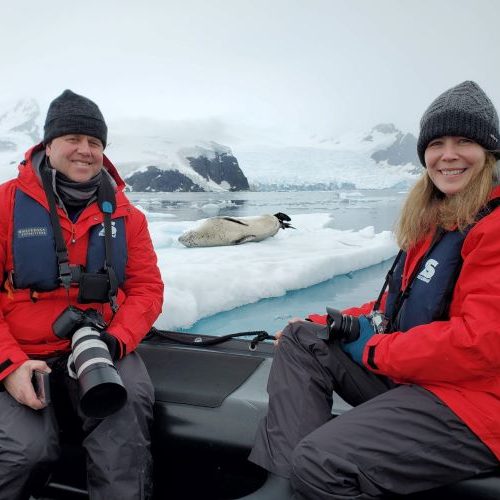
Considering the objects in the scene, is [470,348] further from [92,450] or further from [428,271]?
[92,450]

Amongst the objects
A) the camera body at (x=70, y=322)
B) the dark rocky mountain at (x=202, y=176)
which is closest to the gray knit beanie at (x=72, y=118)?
the camera body at (x=70, y=322)

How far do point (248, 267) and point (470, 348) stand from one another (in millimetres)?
3216

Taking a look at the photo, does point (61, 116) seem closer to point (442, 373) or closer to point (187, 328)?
point (442, 373)

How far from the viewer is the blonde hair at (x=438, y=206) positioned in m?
1.26

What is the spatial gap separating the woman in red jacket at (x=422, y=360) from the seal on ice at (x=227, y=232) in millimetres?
4406

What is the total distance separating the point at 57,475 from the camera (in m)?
1.67

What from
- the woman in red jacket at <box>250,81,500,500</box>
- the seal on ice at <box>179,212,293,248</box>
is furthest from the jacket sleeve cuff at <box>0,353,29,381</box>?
the seal on ice at <box>179,212,293,248</box>

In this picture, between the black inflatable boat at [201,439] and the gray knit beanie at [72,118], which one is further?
the gray knit beanie at [72,118]

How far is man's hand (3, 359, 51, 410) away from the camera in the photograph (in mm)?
1356

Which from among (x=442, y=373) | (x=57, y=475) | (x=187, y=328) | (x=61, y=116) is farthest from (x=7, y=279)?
(x=187, y=328)

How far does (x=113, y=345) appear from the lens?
1.56 metres

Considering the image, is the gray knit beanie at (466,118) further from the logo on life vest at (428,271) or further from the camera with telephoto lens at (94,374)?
the camera with telephoto lens at (94,374)

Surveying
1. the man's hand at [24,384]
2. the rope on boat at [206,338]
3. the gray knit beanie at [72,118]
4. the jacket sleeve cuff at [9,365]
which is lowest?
the rope on boat at [206,338]

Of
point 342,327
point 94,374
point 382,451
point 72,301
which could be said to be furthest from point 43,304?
point 382,451
